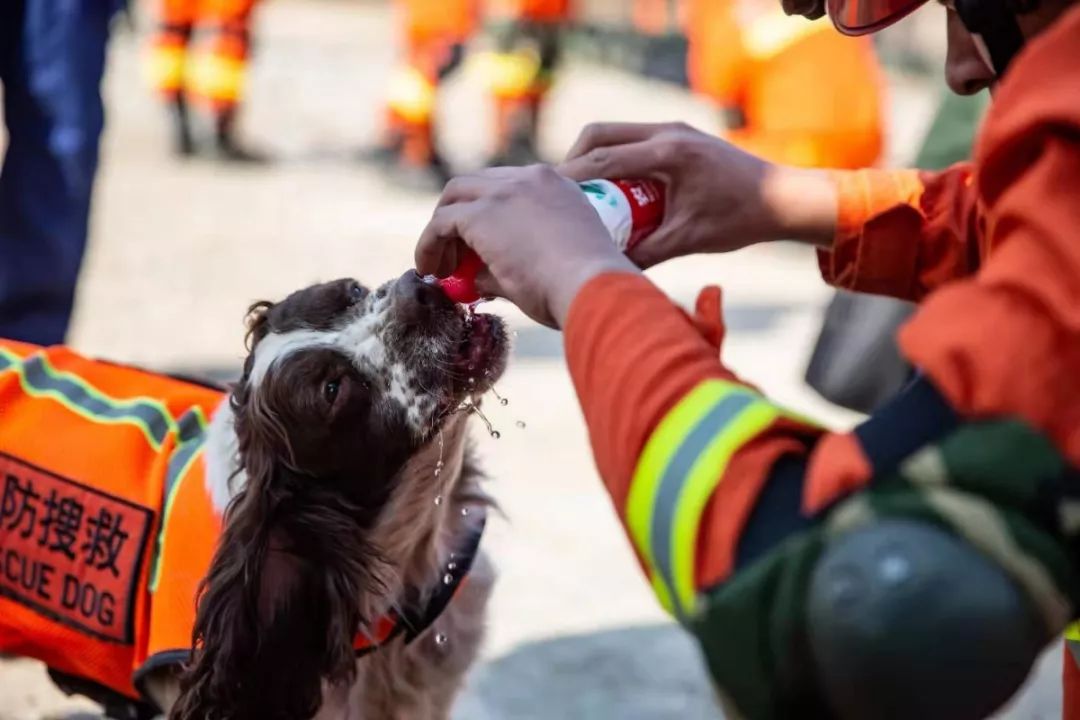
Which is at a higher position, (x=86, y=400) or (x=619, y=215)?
(x=619, y=215)

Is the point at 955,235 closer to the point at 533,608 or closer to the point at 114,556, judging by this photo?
the point at 114,556

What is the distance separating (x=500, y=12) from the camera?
816cm

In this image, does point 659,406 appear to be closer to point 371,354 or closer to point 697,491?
point 697,491

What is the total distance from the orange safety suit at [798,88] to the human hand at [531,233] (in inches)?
160

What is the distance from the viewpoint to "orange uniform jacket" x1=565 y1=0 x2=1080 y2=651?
0.99 meters

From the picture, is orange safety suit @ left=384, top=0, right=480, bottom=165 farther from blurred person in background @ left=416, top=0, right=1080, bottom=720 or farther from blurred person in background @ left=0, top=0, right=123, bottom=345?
blurred person in background @ left=416, top=0, right=1080, bottom=720

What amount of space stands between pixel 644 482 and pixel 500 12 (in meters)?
7.35

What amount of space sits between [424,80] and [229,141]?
1.25 metres

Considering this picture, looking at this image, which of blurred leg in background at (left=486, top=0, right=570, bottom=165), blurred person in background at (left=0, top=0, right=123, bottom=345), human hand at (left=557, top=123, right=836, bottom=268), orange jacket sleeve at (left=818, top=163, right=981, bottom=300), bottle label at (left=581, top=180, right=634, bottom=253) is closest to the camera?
bottle label at (left=581, top=180, right=634, bottom=253)

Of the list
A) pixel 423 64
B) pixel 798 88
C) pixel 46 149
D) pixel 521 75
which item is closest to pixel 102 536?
pixel 46 149

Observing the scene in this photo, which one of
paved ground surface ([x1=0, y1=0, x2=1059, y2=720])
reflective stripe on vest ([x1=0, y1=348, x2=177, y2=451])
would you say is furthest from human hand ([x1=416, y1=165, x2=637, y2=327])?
paved ground surface ([x1=0, y1=0, x2=1059, y2=720])

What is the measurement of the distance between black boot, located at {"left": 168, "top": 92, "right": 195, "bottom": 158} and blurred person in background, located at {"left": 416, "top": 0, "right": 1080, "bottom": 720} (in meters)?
6.74

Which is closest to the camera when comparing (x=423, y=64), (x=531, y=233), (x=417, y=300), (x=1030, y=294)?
(x=1030, y=294)

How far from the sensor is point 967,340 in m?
1.00
